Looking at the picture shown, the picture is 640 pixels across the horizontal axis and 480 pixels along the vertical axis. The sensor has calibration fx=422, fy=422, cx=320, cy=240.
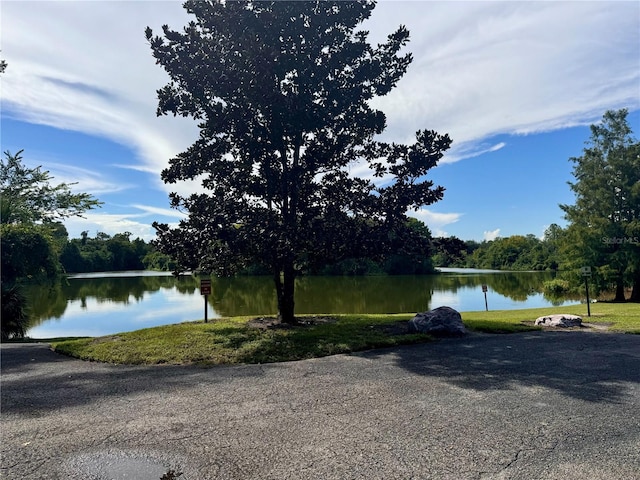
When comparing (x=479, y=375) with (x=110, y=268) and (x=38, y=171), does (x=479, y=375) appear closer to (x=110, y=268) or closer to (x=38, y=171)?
(x=38, y=171)

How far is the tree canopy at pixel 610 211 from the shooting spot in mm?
24594

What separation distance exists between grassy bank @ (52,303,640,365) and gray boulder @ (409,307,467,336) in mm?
379

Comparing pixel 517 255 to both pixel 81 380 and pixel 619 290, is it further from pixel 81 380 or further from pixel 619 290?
pixel 81 380

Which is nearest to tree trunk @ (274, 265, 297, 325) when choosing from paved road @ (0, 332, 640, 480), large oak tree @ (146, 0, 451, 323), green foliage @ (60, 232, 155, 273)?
large oak tree @ (146, 0, 451, 323)

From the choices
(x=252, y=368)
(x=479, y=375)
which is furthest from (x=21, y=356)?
(x=479, y=375)

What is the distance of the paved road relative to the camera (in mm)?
3207

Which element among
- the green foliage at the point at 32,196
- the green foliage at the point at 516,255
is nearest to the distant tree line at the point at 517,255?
the green foliage at the point at 516,255

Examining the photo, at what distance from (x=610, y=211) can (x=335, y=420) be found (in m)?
28.2

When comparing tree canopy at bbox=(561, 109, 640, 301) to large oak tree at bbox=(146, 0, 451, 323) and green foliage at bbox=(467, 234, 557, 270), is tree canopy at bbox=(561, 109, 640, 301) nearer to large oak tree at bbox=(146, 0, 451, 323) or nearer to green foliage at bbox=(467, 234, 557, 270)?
large oak tree at bbox=(146, 0, 451, 323)

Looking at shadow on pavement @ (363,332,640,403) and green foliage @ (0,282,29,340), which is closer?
shadow on pavement @ (363,332,640,403)

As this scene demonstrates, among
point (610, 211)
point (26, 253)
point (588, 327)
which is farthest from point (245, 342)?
point (610, 211)

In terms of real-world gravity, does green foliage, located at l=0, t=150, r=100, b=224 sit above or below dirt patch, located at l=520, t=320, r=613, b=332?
above

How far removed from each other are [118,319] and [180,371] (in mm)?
17614

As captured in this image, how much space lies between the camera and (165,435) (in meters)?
3.84
